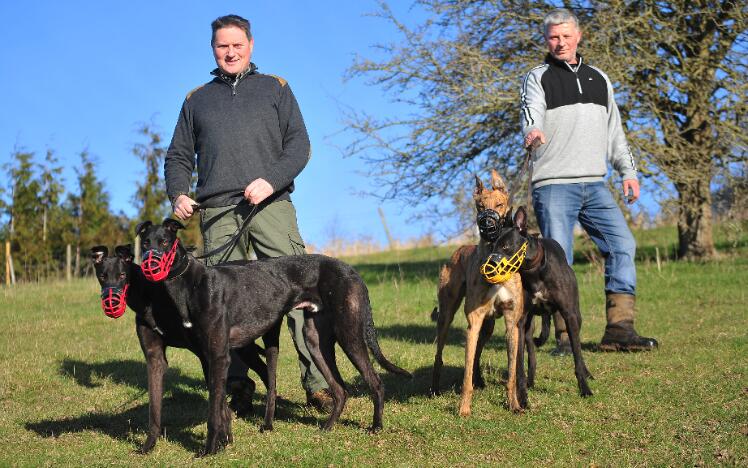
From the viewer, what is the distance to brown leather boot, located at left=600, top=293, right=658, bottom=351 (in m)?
7.64

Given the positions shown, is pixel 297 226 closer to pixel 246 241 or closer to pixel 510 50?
pixel 246 241

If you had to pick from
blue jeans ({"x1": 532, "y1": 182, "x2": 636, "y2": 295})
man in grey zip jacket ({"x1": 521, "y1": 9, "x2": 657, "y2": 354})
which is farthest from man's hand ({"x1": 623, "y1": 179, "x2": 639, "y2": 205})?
blue jeans ({"x1": 532, "y1": 182, "x2": 636, "y2": 295})

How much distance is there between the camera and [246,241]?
5879 mm

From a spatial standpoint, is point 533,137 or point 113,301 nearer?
point 113,301

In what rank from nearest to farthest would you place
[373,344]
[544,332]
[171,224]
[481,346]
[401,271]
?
[171,224] → [373,344] → [481,346] → [544,332] → [401,271]

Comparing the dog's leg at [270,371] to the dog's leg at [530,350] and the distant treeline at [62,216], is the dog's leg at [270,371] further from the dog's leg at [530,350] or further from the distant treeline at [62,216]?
the distant treeline at [62,216]

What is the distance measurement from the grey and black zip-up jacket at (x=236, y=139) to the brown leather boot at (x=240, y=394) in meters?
1.28

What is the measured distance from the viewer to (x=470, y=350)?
553 cm

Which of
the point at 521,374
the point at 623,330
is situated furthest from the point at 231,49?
the point at 623,330

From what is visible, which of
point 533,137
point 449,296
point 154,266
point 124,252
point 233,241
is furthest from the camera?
point 449,296

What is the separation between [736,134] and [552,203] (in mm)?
7533

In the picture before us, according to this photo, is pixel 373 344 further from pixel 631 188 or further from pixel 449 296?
pixel 631 188

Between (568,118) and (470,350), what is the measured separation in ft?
8.21

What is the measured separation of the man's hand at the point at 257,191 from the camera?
17.4 feet
